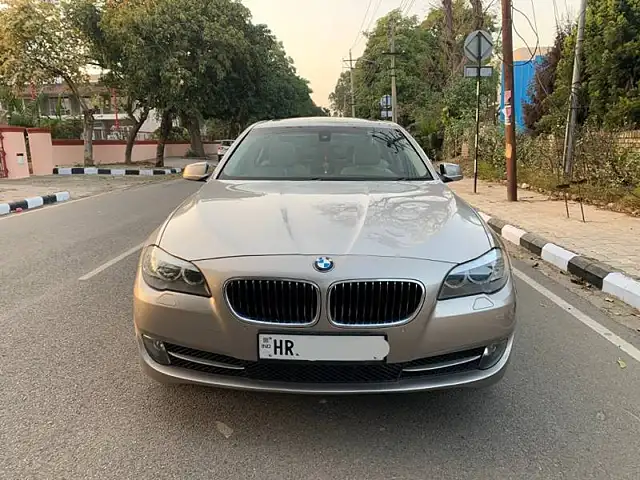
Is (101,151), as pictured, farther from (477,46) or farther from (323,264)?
(323,264)

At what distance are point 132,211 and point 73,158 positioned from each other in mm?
17018

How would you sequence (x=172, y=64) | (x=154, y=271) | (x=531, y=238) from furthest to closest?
(x=172, y=64)
(x=531, y=238)
(x=154, y=271)

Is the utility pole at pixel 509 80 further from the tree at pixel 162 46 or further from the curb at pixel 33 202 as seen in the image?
the tree at pixel 162 46

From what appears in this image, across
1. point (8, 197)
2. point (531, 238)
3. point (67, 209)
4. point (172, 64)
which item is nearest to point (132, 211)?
point (67, 209)

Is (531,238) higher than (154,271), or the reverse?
(154,271)

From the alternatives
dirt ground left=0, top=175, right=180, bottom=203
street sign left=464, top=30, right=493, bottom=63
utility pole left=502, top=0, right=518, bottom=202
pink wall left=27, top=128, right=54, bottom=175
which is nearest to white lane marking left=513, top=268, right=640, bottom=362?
utility pole left=502, top=0, right=518, bottom=202

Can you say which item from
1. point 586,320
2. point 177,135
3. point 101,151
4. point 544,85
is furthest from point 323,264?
point 177,135

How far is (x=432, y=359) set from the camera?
2469mm

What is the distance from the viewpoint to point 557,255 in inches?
240

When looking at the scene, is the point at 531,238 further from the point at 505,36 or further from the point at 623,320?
the point at 505,36

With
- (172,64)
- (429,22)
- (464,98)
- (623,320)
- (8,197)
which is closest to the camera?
(623,320)

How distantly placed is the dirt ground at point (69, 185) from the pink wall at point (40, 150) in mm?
675

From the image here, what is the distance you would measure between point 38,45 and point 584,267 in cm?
2060

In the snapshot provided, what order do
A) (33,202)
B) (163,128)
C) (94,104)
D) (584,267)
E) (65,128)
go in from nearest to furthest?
(584,267) < (33,202) < (163,128) < (94,104) < (65,128)
